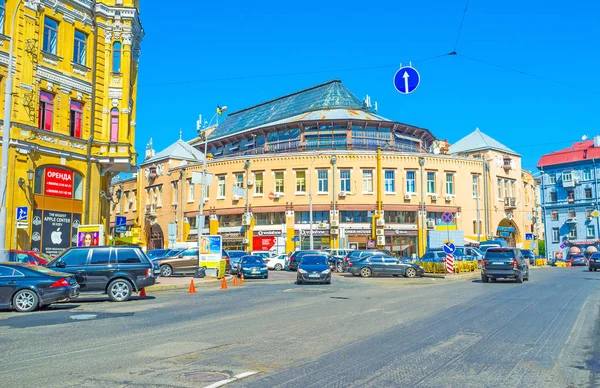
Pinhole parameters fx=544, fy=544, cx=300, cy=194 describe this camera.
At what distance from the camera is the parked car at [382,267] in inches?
1265

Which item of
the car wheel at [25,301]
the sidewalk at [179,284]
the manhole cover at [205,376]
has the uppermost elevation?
the car wheel at [25,301]

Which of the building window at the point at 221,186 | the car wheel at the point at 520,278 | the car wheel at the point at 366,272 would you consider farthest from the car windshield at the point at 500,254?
the building window at the point at 221,186

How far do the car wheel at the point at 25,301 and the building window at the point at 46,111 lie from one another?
1374 cm

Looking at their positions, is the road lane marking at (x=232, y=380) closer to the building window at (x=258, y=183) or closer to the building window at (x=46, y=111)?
the building window at (x=46, y=111)

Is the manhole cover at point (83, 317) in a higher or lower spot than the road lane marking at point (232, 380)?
lower

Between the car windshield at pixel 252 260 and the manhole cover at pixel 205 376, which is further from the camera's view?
the car windshield at pixel 252 260

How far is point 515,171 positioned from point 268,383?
62.0 metres

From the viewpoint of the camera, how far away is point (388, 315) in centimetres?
1323

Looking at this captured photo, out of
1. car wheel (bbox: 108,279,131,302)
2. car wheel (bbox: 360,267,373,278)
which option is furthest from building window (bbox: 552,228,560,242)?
car wheel (bbox: 108,279,131,302)

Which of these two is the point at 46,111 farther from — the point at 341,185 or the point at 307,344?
the point at 341,185

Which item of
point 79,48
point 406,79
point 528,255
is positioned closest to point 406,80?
point 406,79

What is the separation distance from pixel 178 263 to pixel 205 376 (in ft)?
84.9

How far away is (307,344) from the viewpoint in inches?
363

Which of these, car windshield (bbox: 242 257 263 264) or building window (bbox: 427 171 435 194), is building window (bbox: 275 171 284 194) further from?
car windshield (bbox: 242 257 263 264)
